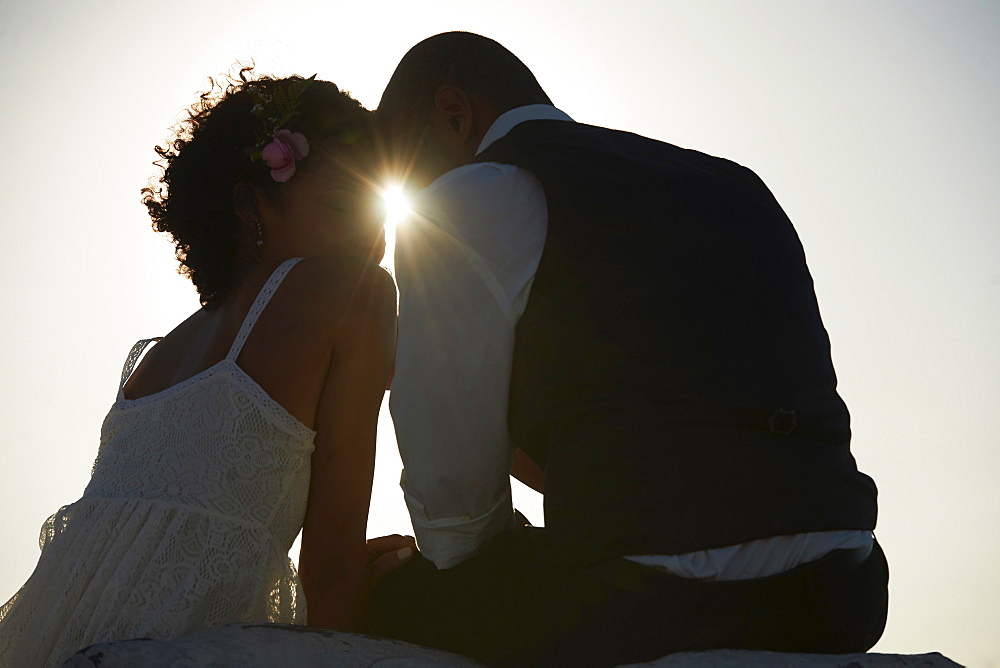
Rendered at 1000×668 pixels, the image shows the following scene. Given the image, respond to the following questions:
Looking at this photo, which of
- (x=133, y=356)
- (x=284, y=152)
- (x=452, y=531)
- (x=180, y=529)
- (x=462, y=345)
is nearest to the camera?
(x=462, y=345)

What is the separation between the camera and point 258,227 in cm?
257

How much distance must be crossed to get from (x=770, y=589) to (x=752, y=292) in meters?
0.53

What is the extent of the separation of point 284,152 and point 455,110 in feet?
1.69

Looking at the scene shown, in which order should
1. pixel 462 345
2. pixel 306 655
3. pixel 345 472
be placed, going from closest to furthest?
pixel 306 655 → pixel 462 345 → pixel 345 472

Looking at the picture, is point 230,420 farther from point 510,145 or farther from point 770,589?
point 770,589

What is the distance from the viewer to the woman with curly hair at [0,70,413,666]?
196 cm

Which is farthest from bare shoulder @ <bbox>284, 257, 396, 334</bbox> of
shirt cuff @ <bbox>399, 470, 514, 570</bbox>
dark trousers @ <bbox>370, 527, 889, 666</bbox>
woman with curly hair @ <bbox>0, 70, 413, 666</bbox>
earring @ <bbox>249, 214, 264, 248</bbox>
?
dark trousers @ <bbox>370, 527, 889, 666</bbox>

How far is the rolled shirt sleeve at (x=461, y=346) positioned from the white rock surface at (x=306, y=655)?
0.26 metres

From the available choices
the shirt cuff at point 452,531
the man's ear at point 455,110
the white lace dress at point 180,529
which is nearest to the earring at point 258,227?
the white lace dress at point 180,529

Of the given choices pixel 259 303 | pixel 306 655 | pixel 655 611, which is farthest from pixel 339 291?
pixel 655 611

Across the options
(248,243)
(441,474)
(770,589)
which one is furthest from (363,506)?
(770,589)

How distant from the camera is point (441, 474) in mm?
1746

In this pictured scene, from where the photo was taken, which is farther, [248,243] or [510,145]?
[248,243]

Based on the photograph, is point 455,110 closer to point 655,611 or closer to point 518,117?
point 518,117
